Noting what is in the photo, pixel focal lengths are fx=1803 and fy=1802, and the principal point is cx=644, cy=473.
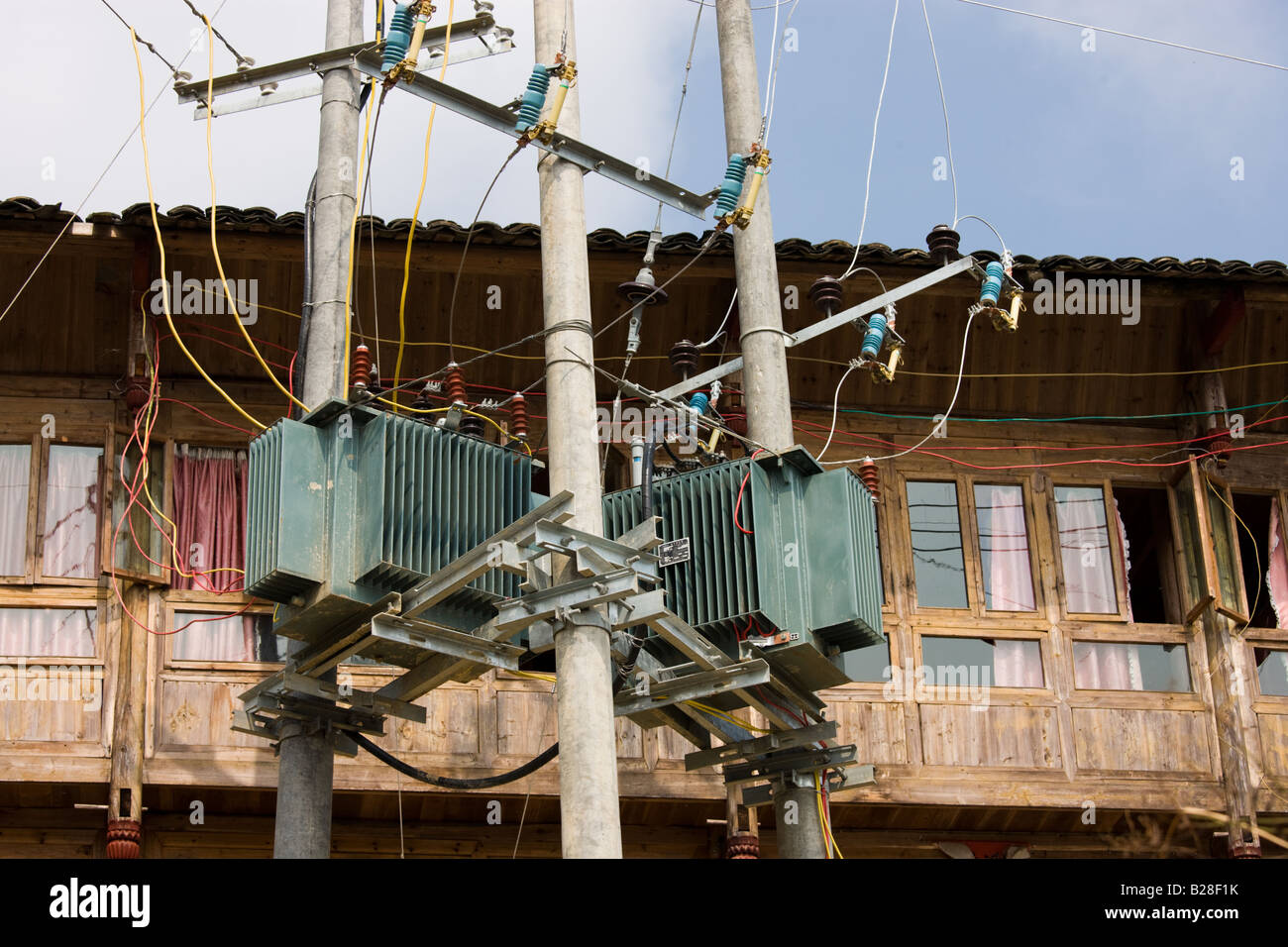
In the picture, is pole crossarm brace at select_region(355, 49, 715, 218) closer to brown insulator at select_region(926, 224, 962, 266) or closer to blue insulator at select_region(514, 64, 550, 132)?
blue insulator at select_region(514, 64, 550, 132)

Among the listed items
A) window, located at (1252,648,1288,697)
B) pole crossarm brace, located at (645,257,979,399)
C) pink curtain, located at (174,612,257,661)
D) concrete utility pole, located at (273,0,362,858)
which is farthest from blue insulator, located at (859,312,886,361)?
pink curtain, located at (174,612,257,661)

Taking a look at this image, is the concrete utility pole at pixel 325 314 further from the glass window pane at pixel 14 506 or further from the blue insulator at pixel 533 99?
the glass window pane at pixel 14 506

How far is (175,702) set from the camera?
14.6m

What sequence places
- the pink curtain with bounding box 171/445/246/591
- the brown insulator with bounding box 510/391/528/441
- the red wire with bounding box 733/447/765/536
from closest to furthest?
the red wire with bounding box 733/447/765/536, the brown insulator with bounding box 510/391/528/441, the pink curtain with bounding box 171/445/246/591

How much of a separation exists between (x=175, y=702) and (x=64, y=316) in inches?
142

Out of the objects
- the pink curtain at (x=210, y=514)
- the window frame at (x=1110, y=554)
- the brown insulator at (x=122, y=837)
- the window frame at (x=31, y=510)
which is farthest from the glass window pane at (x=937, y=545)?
the window frame at (x=31, y=510)

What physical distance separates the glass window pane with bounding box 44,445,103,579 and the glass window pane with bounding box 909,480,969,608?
7.30 metres

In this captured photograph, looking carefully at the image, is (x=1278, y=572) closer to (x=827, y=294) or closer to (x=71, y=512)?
(x=827, y=294)

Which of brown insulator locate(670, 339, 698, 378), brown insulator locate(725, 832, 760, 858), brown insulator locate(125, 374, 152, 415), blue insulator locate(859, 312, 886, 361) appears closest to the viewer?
blue insulator locate(859, 312, 886, 361)

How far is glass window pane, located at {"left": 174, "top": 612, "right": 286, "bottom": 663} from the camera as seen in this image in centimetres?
1497

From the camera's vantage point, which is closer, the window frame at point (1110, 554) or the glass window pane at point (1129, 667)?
the glass window pane at point (1129, 667)

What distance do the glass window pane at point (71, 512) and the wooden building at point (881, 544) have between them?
0.09 ft

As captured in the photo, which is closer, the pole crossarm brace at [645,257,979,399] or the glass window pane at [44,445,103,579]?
the pole crossarm brace at [645,257,979,399]

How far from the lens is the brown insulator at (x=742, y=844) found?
14922 millimetres
